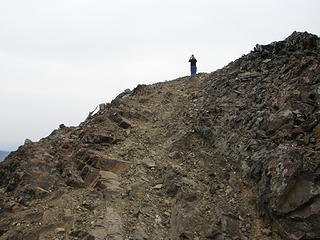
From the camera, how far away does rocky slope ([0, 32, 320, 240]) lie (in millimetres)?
8156

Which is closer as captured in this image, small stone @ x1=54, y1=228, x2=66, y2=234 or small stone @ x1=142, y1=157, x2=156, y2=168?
small stone @ x1=54, y1=228, x2=66, y2=234

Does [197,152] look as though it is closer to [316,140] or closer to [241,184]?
[241,184]

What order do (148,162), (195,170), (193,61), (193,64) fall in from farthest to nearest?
(193,64) → (193,61) → (148,162) → (195,170)

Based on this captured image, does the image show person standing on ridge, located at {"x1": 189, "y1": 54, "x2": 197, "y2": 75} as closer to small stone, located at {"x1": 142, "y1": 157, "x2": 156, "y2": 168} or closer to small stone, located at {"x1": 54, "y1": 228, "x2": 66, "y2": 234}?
small stone, located at {"x1": 142, "y1": 157, "x2": 156, "y2": 168}

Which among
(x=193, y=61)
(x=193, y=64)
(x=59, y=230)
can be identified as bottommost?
(x=59, y=230)

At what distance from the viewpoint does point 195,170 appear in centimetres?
1099

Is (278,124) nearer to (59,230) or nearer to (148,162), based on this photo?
(148,162)

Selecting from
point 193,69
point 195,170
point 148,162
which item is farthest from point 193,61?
point 195,170

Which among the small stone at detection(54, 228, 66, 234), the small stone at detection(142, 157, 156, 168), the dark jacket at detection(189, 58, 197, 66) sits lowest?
the small stone at detection(54, 228, 66, 234)

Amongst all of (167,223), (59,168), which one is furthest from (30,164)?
(167,223)

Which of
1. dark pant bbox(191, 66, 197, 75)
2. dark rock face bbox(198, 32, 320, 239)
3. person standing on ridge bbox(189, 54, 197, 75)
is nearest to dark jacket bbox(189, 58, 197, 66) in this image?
person standing on ridge bbox(189, 54, 197, 75)

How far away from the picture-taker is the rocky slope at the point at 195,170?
26.8ft

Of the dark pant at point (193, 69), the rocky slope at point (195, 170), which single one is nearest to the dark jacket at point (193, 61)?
the dark pant at point (193, 69)

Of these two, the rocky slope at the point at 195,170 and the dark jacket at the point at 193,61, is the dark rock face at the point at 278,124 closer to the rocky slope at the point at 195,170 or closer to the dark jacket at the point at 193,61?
the rocky slope at the point at 195,170
